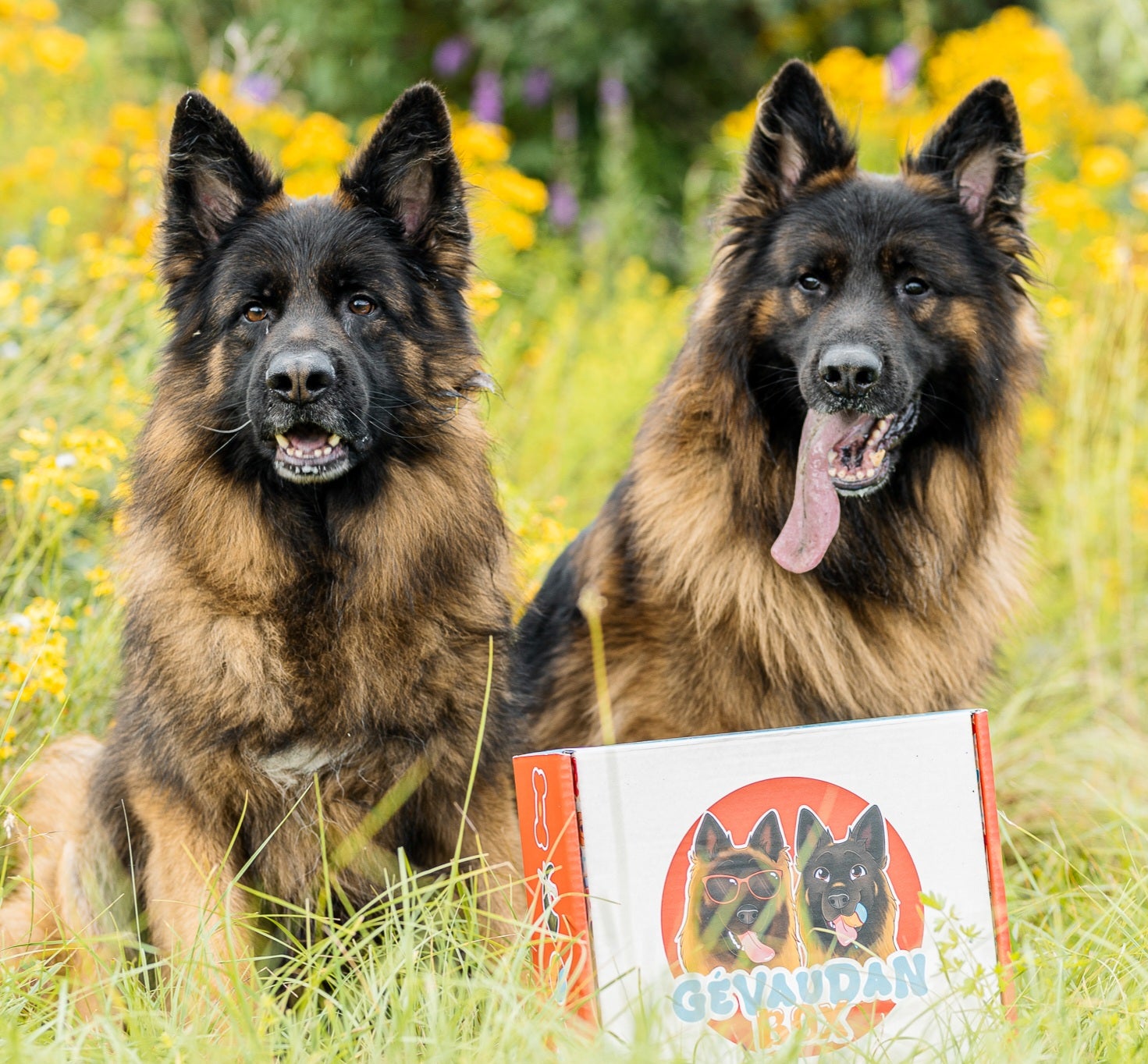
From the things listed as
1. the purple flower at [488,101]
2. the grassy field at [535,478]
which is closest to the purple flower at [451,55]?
the purple flower at [488,101]

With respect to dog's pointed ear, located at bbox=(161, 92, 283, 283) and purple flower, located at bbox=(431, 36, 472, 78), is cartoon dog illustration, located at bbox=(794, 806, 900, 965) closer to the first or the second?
dog's pointed ear, located at bbox=(161, 92, 283, 283)

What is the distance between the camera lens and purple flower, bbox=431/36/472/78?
11.4 meters

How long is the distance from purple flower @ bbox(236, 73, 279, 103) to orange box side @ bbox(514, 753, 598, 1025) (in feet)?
16.1

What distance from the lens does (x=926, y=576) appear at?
354 cm

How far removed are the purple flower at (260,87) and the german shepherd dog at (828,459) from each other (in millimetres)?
3827

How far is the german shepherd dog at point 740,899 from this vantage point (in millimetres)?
2480

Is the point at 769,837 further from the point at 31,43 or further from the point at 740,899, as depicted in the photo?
the point at 31,43

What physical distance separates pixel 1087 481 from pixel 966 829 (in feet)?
11.0

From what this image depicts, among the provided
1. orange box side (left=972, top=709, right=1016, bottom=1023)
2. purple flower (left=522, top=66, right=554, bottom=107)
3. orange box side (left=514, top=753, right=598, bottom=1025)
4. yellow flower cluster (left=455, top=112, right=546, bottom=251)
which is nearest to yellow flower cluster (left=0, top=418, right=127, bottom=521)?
orange box side (left=514, top=753, right=598, bottom=1025)

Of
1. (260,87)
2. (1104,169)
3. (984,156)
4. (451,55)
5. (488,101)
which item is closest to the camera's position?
(984,156)

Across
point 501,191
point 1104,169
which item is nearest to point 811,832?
point 501,191

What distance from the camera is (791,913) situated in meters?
2.49

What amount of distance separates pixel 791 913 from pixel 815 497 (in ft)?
4.24

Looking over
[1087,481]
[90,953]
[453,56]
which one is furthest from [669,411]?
[453,56]
